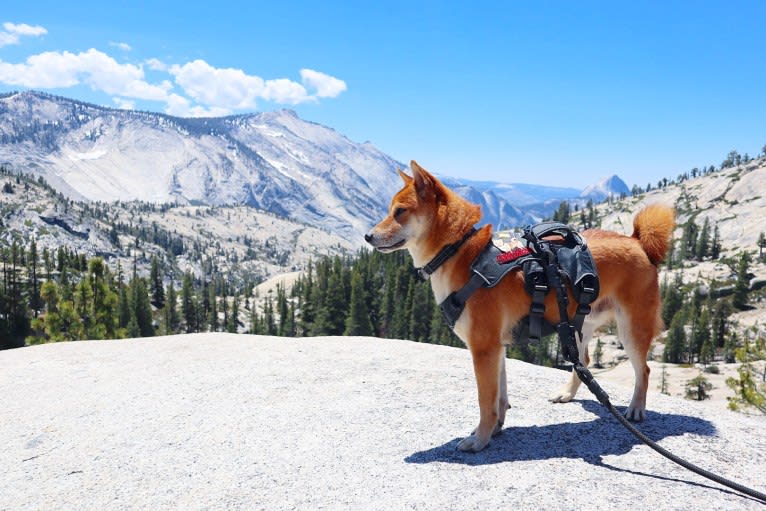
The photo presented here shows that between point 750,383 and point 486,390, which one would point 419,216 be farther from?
point 750,383

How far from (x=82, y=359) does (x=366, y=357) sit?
7.87 meters

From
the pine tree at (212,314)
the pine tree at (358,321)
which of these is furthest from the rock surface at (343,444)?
the pine tree at (212,314)

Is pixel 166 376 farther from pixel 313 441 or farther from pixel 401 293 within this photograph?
pixel 401 293

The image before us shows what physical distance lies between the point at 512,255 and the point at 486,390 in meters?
1.68

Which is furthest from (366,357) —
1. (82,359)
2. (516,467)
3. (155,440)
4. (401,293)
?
(401,293)

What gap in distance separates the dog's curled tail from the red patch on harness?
67.5 inches

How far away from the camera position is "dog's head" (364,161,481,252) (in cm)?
521

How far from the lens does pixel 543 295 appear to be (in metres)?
5.31

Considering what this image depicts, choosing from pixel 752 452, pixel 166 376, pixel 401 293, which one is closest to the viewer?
pixel 752 452

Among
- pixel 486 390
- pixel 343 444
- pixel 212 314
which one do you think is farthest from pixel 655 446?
pixel 212 314

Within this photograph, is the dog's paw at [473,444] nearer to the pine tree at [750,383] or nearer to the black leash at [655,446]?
the black leash at [655,446]

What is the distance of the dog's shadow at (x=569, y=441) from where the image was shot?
559cm

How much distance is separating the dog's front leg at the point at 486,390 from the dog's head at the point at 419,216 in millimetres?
1407

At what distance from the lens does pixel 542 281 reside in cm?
538
